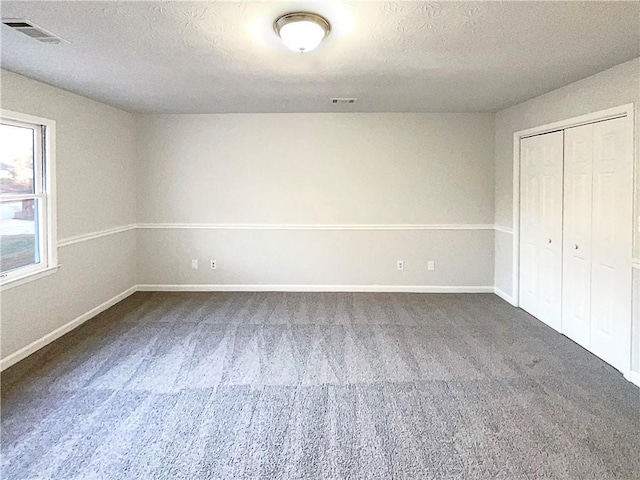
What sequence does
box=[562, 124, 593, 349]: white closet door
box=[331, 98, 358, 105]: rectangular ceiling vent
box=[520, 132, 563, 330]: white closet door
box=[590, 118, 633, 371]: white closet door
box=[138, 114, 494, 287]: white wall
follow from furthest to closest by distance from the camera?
1. box=[138, 114, 494, 287]: white wall
2. box=[331, 98, 358, 105]: rectangular ceiling vent
3. box=[520, 132, 563, 330]: white closet door
4. box=[562, 124, 593, 349]: white closet door
5. box=[590, 118, 633, 371]: white closet door

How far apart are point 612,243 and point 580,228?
464mm

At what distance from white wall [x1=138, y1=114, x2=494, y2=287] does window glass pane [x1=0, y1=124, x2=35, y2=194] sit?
6.87 ft

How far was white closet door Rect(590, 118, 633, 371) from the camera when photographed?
11.4 ft

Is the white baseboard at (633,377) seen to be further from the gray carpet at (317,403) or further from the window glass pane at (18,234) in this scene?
the window glass pane at (18,234)

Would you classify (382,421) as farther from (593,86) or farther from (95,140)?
(95,140)

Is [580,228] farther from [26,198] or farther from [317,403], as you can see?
[26,198]

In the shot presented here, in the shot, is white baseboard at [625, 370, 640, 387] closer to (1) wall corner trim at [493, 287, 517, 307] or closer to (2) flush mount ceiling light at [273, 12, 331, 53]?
(1) wall corner trim at [493, 287, 517, 307]

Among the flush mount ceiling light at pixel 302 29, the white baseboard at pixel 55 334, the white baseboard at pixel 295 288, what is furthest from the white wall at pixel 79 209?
the flush mount ceiling light at pixel 302 29

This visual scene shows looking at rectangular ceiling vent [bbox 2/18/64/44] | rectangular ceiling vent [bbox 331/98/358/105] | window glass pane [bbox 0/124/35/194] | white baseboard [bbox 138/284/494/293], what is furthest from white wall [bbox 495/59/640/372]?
window glass pane [bbox 0/124/35/194]

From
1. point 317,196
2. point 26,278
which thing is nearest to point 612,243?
point 317,196

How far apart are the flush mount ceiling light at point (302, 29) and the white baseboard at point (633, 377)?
319cm

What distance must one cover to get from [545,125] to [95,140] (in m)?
4.71

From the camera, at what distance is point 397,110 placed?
225 inches

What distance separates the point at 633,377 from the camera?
3342mm
